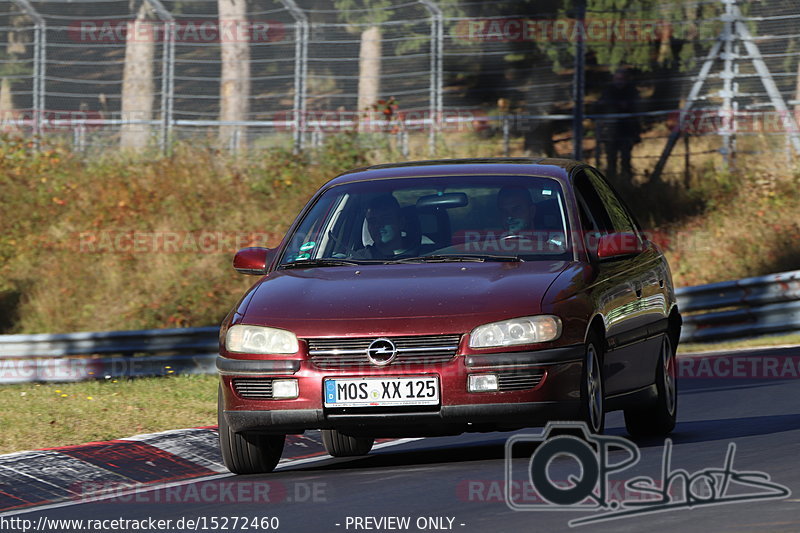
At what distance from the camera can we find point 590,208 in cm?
966

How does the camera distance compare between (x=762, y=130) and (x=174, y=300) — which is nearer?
(x=174, y=300)

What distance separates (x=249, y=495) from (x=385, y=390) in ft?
2.95

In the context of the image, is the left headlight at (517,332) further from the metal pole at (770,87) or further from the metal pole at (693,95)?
the metal pole at (693,95)

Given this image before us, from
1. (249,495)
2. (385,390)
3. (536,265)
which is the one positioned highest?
(536,265)

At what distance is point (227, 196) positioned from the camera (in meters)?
25.8

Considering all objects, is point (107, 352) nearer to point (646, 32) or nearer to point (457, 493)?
point (457, 493)

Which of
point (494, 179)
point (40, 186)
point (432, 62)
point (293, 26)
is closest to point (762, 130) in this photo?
point (432, 62)

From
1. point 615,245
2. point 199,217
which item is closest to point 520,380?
point 615,245

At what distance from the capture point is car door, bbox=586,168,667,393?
9.04 m

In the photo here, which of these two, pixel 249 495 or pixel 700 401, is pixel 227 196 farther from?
pixel 249 495

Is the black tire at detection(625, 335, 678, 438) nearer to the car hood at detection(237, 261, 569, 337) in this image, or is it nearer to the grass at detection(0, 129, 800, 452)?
the car hood at detection(237, 261, 569, 337)

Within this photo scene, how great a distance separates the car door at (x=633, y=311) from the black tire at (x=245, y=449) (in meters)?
1.94

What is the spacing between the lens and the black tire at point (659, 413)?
998 centimetres

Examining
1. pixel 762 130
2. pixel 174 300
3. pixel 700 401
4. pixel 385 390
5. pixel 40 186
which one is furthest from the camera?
pixel 40 186
